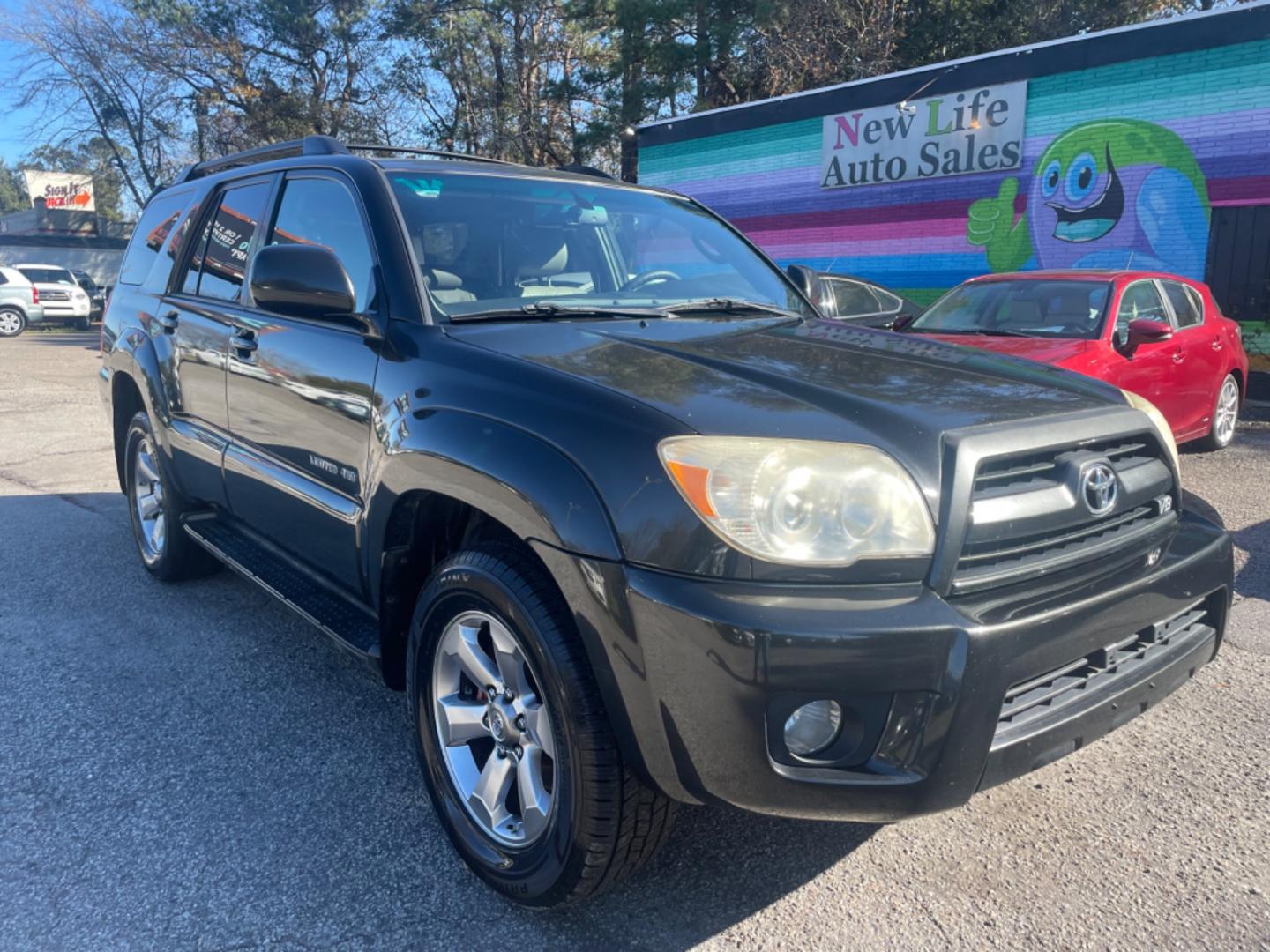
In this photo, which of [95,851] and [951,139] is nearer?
[95,851]

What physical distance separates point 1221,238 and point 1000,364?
11768mm

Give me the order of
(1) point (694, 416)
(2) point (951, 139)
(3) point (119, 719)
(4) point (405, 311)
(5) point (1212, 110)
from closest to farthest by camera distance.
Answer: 1. (1) point (694, 416)
2. (4) point (405, 311)
3. (3) point (119, 719)
4. (5) point (1212, 110)
5. (2) point (951, 139)

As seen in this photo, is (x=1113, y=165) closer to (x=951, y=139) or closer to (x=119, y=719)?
(x=951, y=139)

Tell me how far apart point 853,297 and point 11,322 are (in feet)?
74.1

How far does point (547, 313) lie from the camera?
2.89 metres

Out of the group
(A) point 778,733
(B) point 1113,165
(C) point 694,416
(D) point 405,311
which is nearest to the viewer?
(A) point 778,733

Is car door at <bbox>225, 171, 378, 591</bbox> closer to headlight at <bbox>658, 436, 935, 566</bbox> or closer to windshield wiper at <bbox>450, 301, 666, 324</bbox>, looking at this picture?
windshield wiper at <bbox>450, 301, 666, 324</bbox>

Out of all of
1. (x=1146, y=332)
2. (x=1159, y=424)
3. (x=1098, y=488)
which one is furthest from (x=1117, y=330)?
(x=1098, y=488)

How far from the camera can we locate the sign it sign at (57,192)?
166ft

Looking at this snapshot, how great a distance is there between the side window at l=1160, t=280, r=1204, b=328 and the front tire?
7147mm

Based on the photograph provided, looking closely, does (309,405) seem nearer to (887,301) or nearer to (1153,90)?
(887,301)

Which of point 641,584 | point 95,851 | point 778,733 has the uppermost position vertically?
point 641,584

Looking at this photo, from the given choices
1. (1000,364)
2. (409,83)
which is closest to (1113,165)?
(1000,364)

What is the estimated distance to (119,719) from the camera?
11.0ft
